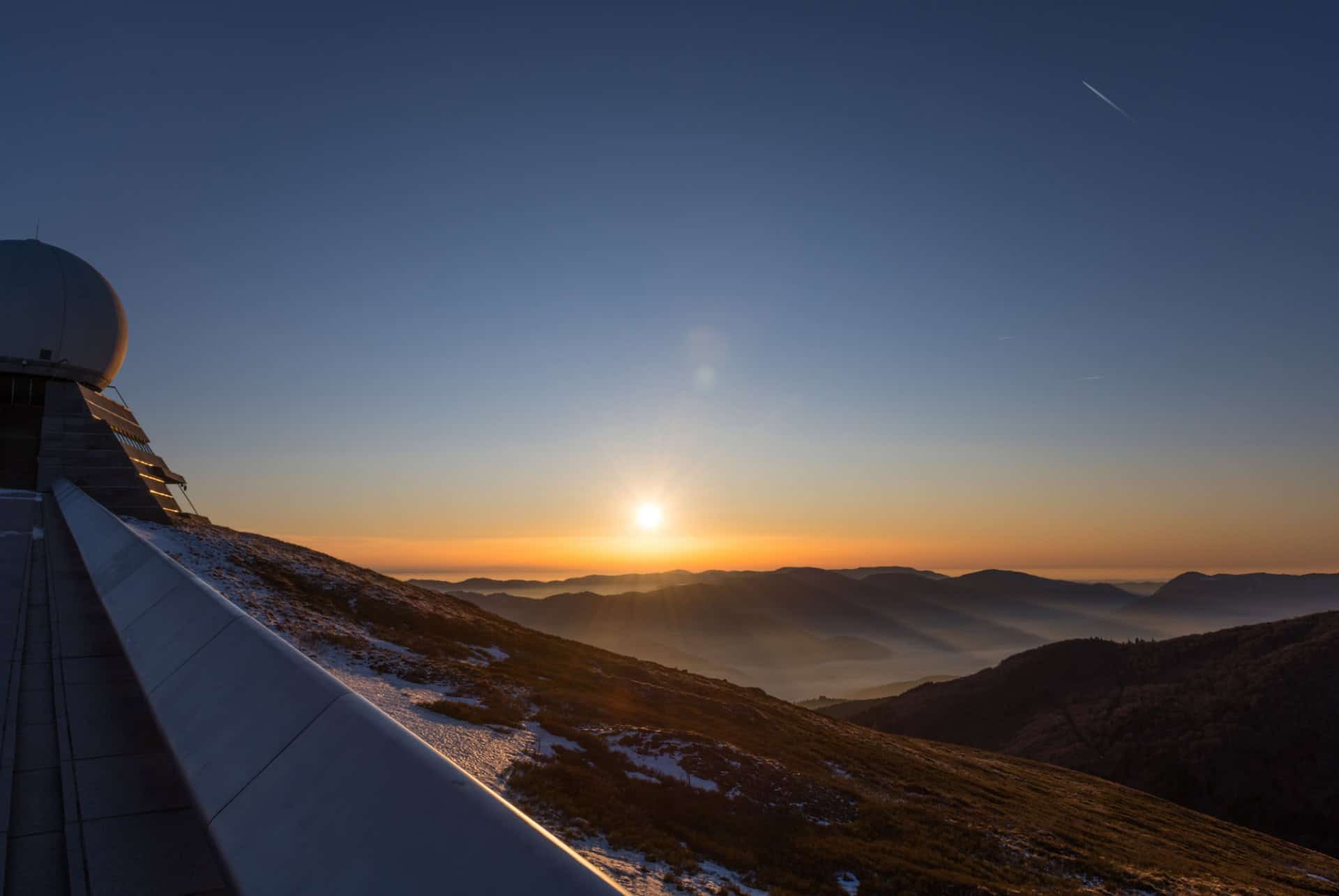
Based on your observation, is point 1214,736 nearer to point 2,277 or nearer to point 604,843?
point 604,843

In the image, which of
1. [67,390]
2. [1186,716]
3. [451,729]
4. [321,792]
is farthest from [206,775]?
[1186,716]

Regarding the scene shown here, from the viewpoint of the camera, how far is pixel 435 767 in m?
2.59

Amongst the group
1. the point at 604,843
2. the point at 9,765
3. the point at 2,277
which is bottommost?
the point at 604,843

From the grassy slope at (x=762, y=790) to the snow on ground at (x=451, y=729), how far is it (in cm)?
37

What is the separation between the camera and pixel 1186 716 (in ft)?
249

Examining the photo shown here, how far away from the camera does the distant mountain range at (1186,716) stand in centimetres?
6312

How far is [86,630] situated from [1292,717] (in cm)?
9845

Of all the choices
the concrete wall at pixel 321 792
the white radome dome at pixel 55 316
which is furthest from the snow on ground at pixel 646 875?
the white radome dome at pixel 55 316

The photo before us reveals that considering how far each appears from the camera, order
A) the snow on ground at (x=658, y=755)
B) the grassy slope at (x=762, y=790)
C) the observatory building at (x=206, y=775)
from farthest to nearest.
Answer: the snow on ground at (x=658, y=755)
the grassy slope at (x=762, y=790)
the observatory building at (x=206, y=775)

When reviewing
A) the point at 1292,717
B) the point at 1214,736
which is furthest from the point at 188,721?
the point at 1292,717

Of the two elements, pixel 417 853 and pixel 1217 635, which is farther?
pixel 1217 635

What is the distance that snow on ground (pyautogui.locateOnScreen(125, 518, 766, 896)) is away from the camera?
984 centimetres

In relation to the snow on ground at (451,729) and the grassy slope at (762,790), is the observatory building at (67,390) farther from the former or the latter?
the grassy slope at (762,790)

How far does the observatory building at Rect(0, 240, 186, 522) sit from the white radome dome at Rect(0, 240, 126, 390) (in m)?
0.03
